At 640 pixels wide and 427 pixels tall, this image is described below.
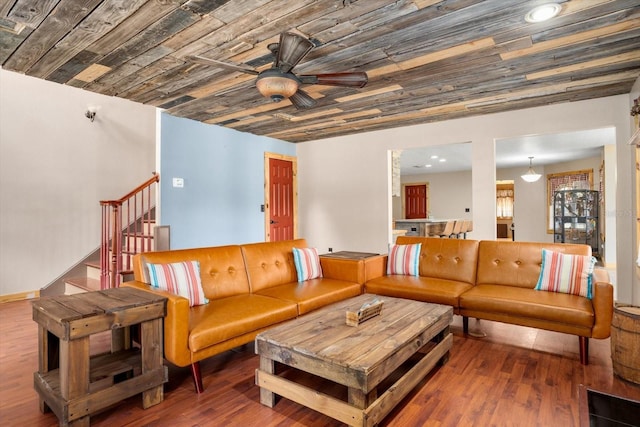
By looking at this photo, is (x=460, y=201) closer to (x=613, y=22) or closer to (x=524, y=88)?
(x=524, y=88)

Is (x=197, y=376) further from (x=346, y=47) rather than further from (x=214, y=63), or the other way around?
(x=346, y=47)

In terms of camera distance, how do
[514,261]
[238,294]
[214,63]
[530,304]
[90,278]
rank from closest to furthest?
1. [214,63]
2. [530,304]
3. [238,294]
4. [514,261]
5. [90,278]

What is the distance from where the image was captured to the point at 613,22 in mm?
2322

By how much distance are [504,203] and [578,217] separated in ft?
15.2

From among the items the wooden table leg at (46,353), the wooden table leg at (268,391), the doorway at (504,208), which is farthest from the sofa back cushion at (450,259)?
the doorway at (504,208)

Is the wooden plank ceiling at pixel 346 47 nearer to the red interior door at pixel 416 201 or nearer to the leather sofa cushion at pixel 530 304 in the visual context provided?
the leather sofa cushion at pixel 530 304

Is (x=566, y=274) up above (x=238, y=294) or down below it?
above

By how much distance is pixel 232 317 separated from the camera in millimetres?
2379

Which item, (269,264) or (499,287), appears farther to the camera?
(269,264)

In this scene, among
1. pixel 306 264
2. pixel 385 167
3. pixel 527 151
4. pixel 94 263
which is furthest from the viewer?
pixel 527 151

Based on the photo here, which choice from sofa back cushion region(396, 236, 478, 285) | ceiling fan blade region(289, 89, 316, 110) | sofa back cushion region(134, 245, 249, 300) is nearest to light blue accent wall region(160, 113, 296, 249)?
sofa back cushion region(134, 245, 249, 300)

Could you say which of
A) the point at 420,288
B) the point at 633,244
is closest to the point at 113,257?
Result: the point at 420,288

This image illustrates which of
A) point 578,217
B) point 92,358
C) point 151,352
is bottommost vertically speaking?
point 92,358

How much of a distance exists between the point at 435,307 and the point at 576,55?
7.66ft
